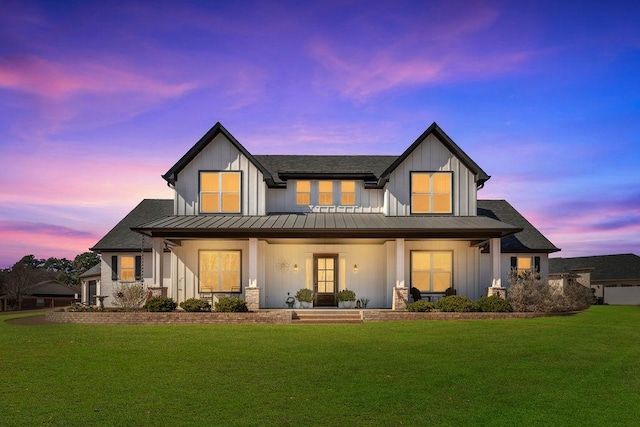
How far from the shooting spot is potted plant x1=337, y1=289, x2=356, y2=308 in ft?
84.3

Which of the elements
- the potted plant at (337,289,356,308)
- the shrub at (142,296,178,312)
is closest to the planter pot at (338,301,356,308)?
the potted plant at (337,289,356,308)

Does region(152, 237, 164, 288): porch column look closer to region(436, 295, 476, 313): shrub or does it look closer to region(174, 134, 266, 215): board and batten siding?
region(174, 134, 266, 215): board and batten siding

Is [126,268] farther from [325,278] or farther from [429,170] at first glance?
[429,170]

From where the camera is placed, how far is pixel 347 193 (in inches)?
1094

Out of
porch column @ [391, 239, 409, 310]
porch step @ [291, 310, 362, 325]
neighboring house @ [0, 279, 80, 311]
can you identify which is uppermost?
porch column @ [391, 239, 409, 310]

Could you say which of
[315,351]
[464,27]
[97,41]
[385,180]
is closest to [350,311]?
[385,180]

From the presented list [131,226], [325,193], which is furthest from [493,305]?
[131,226]

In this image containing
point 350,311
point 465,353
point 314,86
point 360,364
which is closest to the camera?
point 360,364

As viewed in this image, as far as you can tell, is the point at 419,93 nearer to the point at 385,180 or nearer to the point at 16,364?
the point at 385,180

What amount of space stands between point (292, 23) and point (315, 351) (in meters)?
11.2

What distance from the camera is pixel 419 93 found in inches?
840

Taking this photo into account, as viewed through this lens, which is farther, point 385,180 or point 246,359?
point 385,180

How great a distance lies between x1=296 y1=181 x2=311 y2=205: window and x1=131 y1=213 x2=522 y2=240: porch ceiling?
215cm

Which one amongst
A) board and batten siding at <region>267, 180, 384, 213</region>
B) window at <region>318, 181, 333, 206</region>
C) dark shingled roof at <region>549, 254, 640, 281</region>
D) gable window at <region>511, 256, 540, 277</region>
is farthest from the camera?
dark shingled roof at <region>549, 254, 640, 281</region>
